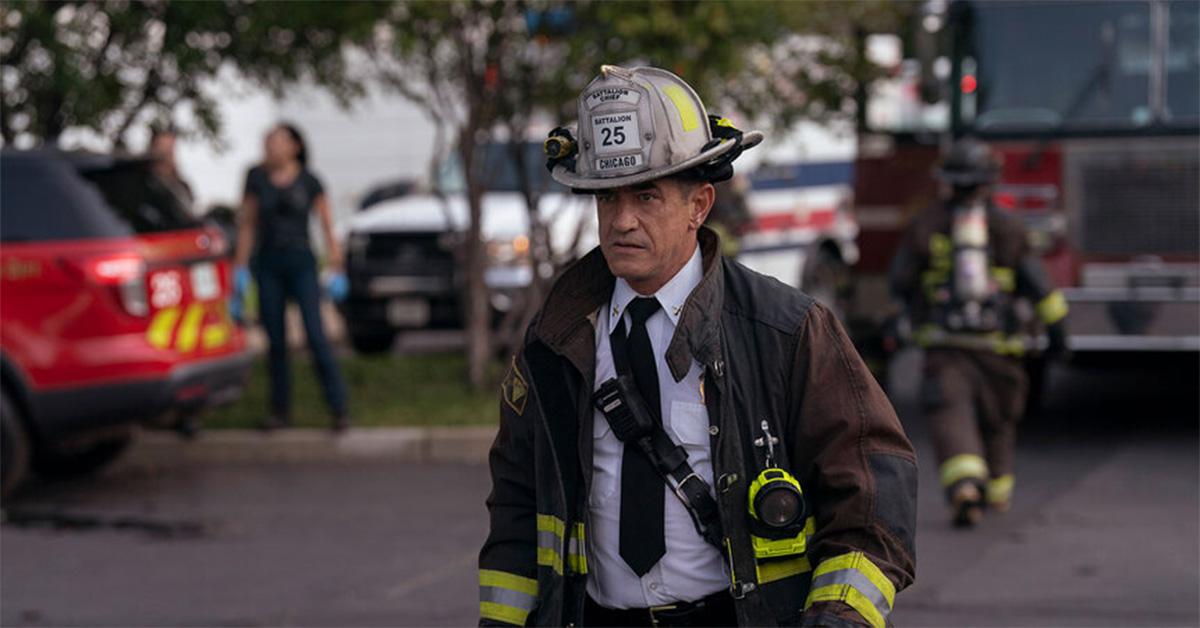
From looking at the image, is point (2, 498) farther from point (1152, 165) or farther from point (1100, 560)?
point (1152, 165)

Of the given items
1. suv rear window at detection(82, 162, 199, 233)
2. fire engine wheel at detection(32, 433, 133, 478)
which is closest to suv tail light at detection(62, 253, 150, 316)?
suv rear window at detection(82, 162, 199, 233)

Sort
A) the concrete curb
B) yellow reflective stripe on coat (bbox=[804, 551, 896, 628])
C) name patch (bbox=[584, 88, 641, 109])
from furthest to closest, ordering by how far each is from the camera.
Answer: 1. the concrete curb
2. name patch (bbox=[584, 88, 641, 109])
3. yellow reflective stripe on coat (bbox=[804, 551, 896, 628])

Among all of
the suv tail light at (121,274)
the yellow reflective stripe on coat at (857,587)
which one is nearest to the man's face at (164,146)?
the suv tail light at (121,274)

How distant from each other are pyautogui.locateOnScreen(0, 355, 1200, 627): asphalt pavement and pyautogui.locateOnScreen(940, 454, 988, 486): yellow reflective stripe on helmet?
0.26 metres

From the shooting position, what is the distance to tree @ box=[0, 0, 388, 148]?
1124cm

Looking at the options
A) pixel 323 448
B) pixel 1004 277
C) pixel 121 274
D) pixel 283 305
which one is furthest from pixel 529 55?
pixel 1004 277

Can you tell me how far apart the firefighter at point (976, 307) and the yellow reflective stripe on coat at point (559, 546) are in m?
5.57

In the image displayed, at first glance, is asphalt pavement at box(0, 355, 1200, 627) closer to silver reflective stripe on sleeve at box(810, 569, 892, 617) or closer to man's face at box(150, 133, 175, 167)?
man's face at box(150, 133, 175, 167)

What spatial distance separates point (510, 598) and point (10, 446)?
6.04 meters

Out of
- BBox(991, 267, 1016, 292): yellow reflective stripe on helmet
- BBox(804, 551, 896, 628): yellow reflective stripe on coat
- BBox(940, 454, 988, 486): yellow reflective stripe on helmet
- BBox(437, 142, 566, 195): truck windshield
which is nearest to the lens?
BBox(804, 551, 896, 628): yellow reflective stripe on coat

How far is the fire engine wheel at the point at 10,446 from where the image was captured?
8.72 meters

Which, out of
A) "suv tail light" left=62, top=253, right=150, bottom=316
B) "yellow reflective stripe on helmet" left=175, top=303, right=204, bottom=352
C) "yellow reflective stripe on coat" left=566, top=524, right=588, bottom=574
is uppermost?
"yellow reflective stripe on coat" left=566, top=524, right=588, bottom=574

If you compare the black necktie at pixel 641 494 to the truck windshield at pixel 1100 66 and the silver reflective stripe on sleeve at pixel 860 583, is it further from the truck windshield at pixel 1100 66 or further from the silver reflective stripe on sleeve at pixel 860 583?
the truck windshield at pixel 1100 66

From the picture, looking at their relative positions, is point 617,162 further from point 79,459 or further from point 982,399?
point 79,459
